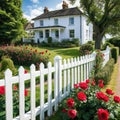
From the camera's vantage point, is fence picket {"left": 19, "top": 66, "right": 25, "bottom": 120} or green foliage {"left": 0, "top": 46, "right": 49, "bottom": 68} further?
green foliage {"left": 0, "top": 46, "right": 49, "bottom": 68}

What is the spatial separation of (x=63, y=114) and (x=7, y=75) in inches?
58.2

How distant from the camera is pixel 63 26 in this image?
3956cm

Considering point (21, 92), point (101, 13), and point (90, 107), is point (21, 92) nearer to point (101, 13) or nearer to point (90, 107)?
point (90, 107)

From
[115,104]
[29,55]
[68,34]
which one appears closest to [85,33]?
[68,34]

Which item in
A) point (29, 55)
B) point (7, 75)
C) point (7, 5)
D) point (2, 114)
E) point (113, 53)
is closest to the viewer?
point (7, 75)

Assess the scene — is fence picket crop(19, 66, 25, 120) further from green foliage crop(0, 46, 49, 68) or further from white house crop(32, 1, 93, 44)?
white house crop(32, 1, 93, 44)

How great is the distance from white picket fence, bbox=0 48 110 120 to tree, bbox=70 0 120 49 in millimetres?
20746

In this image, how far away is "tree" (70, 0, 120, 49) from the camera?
28.1 m

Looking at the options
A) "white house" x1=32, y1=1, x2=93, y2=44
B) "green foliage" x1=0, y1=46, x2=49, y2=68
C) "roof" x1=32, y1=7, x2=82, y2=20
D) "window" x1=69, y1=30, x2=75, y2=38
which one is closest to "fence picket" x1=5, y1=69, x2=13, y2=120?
"green foliage" x1=0, y1=46, x2=49, y2=68

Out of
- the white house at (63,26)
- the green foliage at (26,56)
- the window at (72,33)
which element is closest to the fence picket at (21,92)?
the green foliage at (26,56)

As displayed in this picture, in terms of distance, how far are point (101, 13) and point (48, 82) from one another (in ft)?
88.6

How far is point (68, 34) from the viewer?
39094 mm

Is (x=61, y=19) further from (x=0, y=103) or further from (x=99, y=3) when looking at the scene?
(x=0, y=103)

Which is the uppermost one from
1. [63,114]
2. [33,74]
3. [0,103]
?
[33,74]
